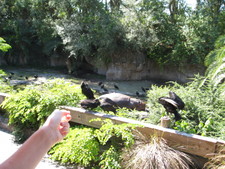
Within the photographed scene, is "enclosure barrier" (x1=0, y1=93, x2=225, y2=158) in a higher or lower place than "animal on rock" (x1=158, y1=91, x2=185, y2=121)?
lower

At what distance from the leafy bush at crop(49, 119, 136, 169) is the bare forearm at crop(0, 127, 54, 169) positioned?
225 cm

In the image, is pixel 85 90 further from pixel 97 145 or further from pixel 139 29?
pixel 139 29

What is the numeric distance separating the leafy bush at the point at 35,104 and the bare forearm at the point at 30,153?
10.9 ft

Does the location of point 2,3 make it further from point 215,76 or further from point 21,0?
point 215,76

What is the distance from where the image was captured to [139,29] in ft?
51.6

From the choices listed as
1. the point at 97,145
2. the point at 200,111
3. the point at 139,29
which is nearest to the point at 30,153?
the point at 97,145

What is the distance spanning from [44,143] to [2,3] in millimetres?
21498

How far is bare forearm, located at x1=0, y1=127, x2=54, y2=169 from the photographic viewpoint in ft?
2.70

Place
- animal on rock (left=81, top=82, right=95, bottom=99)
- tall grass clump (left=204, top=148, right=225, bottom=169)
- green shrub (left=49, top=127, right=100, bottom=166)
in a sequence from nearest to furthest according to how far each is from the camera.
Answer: tall grass clump (left=204, top=148, right=225, bottom=169), green shrub (left=49, top=127, right=100, bottom=166), animal on rock (left=81, top=82, right=95, bottom=99)

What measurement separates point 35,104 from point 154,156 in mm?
2721

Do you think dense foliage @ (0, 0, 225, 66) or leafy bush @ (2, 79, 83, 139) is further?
dense foliage @ (0, 0, 225, 66)

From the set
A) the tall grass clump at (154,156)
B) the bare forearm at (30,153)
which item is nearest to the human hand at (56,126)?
the bare forearm at (30,153)

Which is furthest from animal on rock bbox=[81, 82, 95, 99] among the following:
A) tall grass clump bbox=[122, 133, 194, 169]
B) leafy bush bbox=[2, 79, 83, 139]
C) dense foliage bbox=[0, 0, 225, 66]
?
dense foliage bbox=[0, 0, 225, 66]

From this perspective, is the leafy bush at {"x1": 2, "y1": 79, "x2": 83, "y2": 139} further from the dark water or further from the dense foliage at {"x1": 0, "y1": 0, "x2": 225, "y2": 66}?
the dense foliage at {"x1": 0, "y1": 0, "x2": 225, "y2": 66}
